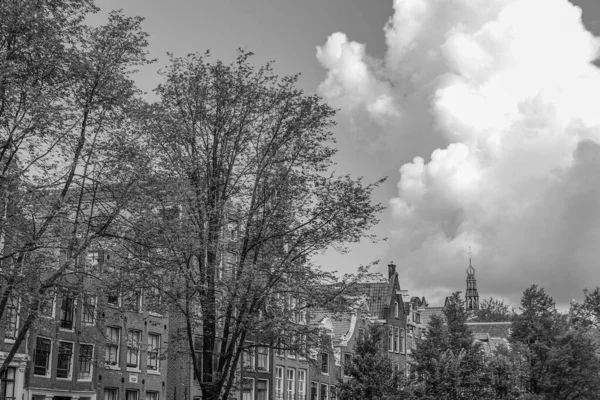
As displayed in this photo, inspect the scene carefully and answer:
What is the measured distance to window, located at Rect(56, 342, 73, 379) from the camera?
3822 cm

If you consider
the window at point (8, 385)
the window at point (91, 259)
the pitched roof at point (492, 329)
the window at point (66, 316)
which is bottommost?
the window at point (8, 385)

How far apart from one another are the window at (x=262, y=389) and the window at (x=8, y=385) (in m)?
20.8

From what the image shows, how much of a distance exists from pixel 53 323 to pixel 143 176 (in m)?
5.29

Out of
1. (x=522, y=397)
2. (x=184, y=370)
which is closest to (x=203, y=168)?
(x=184, y=370)

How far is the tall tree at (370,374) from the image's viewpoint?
49.8 meters

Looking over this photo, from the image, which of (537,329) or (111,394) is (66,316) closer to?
(111,394)

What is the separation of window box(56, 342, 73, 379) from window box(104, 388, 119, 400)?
3258mm

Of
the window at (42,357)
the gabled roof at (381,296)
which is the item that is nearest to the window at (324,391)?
the gabled roof at (381,296)

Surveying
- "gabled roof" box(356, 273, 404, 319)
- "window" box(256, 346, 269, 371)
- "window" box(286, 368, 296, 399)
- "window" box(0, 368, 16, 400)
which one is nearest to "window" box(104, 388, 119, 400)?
"window" box(0, 368, 16, 400)

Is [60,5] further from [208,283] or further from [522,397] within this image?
[522,397]

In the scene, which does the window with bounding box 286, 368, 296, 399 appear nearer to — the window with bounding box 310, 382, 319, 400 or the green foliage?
the window with bounding box 310, 382, 319, 400

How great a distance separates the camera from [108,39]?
24672mm

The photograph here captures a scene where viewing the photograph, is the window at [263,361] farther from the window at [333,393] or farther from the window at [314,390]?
the window at [314,390]

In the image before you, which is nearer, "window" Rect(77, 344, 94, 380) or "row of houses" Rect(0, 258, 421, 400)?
"row of houses" Rect(0, 258, 421, 400)
